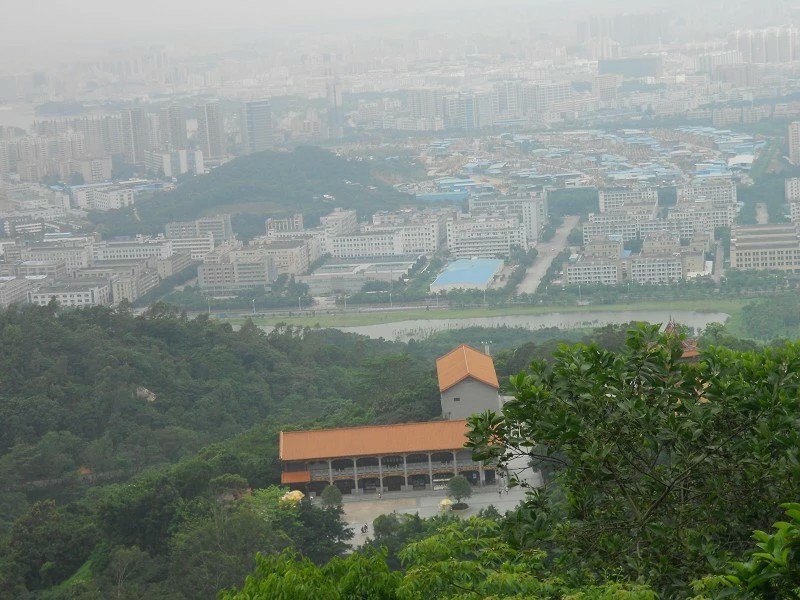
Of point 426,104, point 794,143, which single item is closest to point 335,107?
point 426,104

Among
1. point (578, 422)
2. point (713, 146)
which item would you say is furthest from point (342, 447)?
point (713, 146)

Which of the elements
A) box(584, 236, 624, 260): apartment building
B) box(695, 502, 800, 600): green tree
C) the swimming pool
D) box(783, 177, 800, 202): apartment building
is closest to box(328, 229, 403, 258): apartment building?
the swimming pool

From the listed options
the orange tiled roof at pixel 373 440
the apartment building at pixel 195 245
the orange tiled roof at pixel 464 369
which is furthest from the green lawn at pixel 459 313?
the orange tiled roof at pixel 373 440

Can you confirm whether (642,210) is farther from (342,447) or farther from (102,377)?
(342,447)

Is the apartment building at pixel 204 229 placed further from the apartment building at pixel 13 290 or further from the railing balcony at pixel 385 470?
the railing balcony at pixel 385 470

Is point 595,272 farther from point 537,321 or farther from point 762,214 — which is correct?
point 762,214

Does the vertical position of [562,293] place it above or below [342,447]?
below

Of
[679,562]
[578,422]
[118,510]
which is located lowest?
[118,510]
